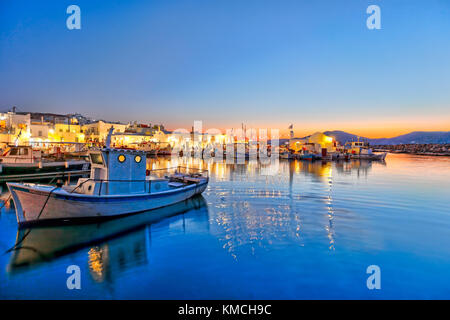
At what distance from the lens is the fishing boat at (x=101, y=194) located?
11047 millimetres

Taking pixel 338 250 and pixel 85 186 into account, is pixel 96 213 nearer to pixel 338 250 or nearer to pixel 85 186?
pixel 85 186

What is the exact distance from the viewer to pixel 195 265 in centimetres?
821

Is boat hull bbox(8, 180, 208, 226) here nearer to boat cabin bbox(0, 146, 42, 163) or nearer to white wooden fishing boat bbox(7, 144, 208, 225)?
white wooden fishing boat bbox(7, 144, 208, 225)

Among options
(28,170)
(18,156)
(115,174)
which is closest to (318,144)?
Answer: (28,170)

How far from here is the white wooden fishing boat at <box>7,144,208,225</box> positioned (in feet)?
36.2

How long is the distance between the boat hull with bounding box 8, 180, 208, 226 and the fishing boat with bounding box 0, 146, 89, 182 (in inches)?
613

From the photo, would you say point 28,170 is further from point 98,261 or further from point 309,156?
point 309,156

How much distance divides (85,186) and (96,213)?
1.93 m

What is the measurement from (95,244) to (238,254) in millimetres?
5817

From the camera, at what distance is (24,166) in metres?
24.8

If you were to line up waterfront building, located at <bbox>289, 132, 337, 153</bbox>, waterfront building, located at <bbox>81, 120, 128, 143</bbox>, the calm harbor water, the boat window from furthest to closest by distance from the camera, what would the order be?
→ waterfront building, located at <bbox>289, 132, 337, 153</bbox> < waterfront building, located at <bbox>81, 120, 128, 143</bbox> < the boat window < the calm harbor water

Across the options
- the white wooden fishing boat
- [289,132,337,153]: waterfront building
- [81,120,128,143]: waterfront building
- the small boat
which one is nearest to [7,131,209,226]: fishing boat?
the white wooden fishing boat

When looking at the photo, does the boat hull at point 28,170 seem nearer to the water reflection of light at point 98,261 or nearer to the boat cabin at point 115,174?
the boat cabin at point 115,174
